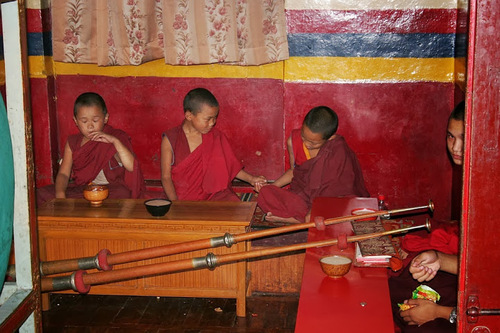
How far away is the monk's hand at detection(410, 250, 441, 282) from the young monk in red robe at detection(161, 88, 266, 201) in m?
2.64

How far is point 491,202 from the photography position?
1463mm

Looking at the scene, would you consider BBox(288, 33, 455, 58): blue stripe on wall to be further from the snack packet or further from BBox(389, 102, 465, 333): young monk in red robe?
the snack packet

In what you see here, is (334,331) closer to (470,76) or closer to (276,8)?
(470,76)

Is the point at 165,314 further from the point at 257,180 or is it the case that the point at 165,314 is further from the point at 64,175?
the point at 64,175

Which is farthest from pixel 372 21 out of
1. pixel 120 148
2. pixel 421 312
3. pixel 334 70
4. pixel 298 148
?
pixel 421 312

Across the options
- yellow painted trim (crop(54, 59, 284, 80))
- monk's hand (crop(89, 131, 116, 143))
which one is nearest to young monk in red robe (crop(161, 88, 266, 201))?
monk's hand (crop(89, 131, 116, 143))

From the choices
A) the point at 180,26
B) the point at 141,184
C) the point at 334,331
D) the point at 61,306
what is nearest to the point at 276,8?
the point at 180,26

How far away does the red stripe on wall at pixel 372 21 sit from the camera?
5.33 meters

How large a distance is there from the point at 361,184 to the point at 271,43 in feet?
5.02

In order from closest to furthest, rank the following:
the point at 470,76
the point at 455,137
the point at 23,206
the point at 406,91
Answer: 1. the point at 470,76
2. the point at 23,206
3. the point at 455,137
4. the point at 406,91

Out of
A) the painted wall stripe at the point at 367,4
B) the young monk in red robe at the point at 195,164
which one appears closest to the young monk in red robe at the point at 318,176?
the young monk in red robe at the point at 195,164

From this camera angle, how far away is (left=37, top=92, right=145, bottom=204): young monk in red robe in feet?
17.0

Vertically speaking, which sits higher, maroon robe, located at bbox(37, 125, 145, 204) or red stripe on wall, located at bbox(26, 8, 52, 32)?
red stripe on wall, located at bbox(26, 8, 52, 32)

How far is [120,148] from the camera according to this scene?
5219 mm
